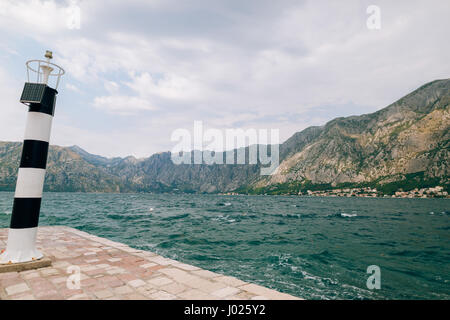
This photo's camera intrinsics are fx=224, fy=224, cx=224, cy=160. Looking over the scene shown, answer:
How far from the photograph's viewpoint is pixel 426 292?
8.20m

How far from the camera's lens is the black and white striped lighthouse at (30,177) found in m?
6.11

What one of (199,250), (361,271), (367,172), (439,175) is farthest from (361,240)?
(367,172)

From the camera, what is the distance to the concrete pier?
14.6 ft

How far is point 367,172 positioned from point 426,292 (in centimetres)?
21904

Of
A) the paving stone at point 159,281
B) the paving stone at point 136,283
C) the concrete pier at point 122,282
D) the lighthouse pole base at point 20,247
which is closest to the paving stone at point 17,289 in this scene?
the concrete pier at point 122,282

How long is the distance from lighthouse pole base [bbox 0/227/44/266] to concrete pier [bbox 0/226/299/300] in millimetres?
488

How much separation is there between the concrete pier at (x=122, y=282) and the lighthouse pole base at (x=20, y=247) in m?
0.49

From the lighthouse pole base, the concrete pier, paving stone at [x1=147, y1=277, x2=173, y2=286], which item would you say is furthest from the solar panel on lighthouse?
paving stone at [x1=147, y1=277, x2=173, y2=286]

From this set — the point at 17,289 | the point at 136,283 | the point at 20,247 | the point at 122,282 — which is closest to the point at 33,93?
the point at 20,247

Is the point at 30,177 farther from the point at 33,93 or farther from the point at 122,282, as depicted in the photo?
the point at 122,282

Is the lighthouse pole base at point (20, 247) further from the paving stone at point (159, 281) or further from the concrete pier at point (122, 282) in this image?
the paving stone at point (159, 281)
